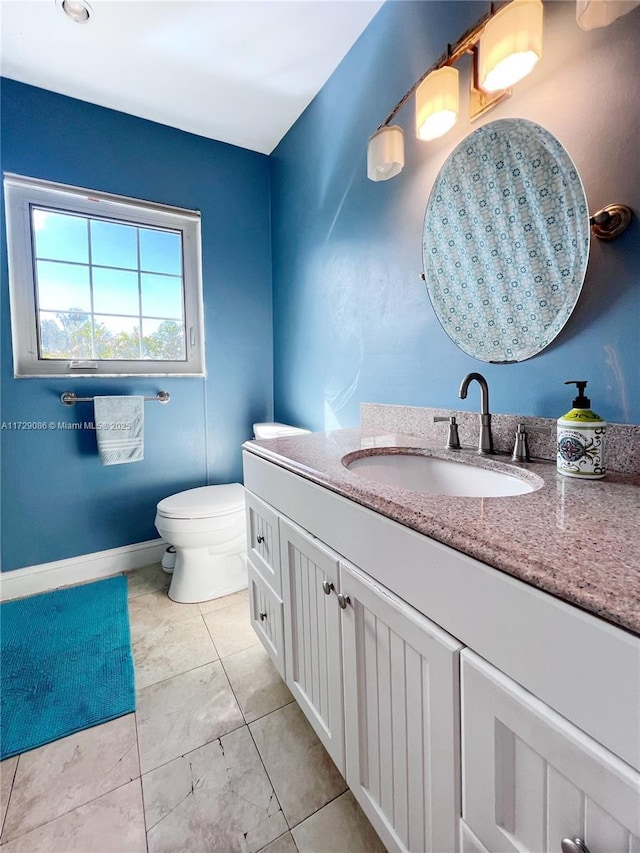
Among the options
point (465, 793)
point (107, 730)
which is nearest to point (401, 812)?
point (465, 793)

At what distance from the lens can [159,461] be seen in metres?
2.04

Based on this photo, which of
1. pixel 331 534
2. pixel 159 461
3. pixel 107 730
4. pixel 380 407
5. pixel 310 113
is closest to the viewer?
pixel 331 534

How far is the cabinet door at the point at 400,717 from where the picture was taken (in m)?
0.54

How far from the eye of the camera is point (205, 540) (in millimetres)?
1666

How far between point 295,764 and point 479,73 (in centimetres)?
180

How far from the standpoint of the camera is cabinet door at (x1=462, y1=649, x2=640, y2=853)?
0.35 metres

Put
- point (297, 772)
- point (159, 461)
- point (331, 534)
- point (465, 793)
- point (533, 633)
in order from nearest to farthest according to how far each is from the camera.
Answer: point (533, 633), point (465, 793), point (331, 534), point (297, 772), point (159, 461)

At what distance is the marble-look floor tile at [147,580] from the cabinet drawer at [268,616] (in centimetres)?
79

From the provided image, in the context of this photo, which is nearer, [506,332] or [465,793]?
[465,793]

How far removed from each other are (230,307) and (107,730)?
1.90 metres

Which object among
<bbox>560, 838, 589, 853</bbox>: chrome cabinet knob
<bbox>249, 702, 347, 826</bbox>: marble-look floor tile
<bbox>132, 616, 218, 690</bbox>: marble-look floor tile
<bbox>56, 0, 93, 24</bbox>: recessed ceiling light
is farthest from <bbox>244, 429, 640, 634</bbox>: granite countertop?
<bbox>56, 0, 93, 24</bbox>: recessed ceiling light

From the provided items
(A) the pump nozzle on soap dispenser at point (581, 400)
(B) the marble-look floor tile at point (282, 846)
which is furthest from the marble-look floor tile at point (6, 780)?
(A) the pump nozzle on soap dispenser at point (581, 400)

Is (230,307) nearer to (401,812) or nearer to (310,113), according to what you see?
(310,113)

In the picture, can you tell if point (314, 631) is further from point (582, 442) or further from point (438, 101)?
point (438, 101)
